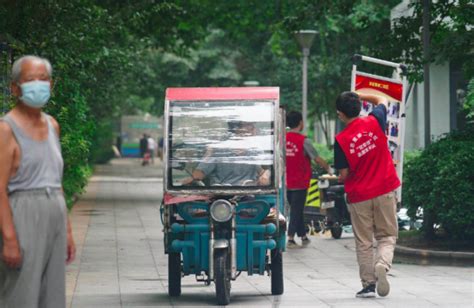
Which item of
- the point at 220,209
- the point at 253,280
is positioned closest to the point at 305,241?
the point at 253,280

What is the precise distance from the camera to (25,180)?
727cm

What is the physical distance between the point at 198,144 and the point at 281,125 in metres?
1.07

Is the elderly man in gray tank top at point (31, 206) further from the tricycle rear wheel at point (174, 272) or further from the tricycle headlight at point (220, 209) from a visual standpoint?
the tricycle rear wheel at point (174, 272)

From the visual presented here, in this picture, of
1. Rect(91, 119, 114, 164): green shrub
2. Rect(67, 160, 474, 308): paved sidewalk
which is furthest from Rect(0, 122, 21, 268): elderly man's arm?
Rect(91, 119, 114, 164): green shrub

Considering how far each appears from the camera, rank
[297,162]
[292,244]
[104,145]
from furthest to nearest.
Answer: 1. [104,145]
2. [292,244]
3. [297,162]

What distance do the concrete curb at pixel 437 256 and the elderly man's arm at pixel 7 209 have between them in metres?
8.86

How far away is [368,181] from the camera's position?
1205 centimetres

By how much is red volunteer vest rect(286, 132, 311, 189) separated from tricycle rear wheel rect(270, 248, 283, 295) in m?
5.56

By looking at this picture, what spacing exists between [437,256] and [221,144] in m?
4.19

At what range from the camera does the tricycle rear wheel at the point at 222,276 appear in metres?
11.5

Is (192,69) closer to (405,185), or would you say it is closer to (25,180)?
(405,185)

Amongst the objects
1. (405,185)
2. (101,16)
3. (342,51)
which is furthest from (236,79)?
(405,185)

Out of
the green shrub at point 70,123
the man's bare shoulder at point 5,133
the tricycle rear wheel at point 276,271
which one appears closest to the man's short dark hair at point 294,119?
the green shrub at point 70,123

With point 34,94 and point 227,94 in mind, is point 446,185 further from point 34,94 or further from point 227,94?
point 34,94
